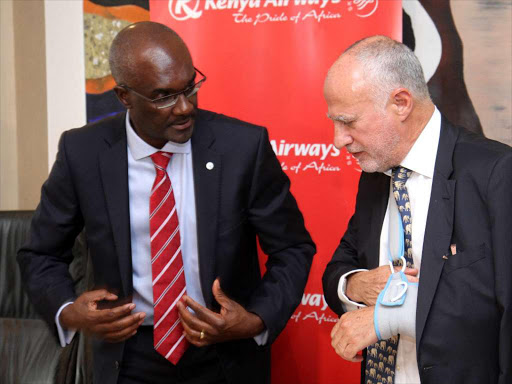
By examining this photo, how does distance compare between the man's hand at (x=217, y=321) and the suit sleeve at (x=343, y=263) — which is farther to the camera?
the suit sleeve at (x=343, y=263)

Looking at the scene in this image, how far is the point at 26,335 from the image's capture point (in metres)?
2.76

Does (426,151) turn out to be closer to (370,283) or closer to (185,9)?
(370,283)

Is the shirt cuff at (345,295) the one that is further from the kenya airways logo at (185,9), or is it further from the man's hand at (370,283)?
the kenya airways logo at (185,9)

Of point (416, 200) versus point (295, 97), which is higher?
point (295, 97)

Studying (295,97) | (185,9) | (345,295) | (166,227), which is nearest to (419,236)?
(345,295)

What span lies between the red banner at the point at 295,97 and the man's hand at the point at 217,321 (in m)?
1.07

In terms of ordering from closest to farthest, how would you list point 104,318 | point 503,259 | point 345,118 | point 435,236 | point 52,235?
1. point 503,259
2. point 435,236
3. point 345,118
4. point 104,318
5. point 52,235

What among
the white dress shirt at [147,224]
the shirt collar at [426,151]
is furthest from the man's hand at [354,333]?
the white dress shirt at [147,224]

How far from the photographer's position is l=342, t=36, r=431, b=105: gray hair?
1658 mm

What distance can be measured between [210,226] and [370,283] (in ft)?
1.81

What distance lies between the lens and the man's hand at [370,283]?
1664 millimetres

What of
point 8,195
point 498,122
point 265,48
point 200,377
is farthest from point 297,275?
point 8,195

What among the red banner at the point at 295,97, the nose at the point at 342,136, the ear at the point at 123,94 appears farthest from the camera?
the red banner at the point at 295,97

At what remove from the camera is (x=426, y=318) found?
1570mm
